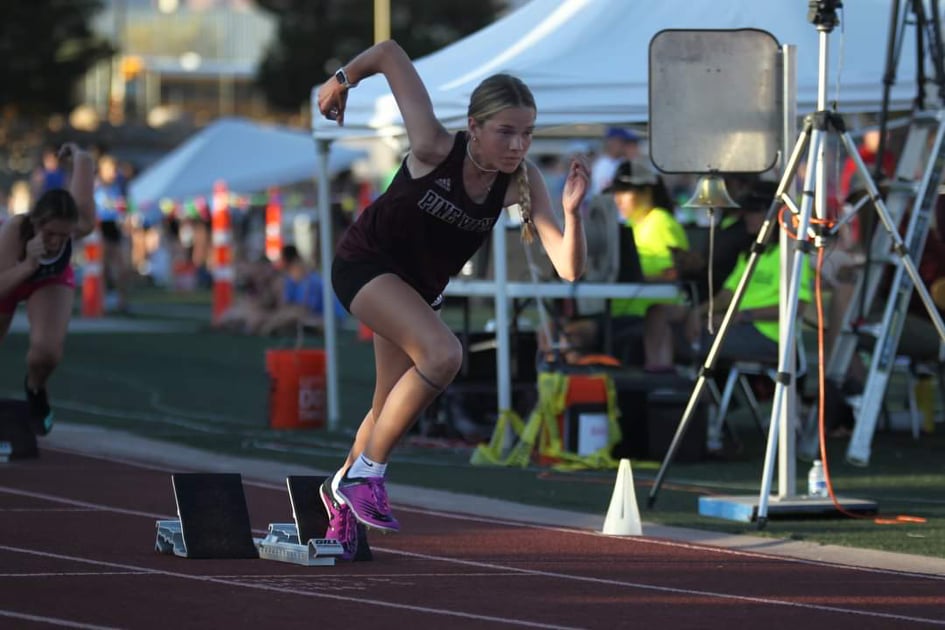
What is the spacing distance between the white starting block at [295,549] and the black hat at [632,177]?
5.79 metres

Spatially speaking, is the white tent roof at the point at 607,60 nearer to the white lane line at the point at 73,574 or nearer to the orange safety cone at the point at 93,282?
the white lane line at the point at 73,574

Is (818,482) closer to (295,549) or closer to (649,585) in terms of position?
(649,585)

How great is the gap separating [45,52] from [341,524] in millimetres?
56448

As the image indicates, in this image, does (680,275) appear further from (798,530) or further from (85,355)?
(85,355)

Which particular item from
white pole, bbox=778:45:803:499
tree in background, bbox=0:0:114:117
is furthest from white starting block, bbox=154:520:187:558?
tree in background, bbox=0:0:114:117

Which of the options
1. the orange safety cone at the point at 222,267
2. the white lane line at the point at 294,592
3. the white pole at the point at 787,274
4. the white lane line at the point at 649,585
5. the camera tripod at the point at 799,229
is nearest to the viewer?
the white lane line at the point at 294,592

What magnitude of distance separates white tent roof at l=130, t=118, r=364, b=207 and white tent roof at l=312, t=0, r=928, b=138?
1968 centimetres

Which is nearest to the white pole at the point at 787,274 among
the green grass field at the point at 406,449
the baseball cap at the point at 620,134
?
the green grass field at the point at 406,449

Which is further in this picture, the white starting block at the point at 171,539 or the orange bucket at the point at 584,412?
the orange bucket at the point at 584,412

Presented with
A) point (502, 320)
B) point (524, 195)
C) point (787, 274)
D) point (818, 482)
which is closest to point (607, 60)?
point (502, 320)

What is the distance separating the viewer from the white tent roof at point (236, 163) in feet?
103

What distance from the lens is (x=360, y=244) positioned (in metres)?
6.82

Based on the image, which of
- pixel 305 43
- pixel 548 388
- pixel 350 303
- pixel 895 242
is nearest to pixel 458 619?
pixel 350 303

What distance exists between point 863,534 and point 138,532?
326 centimetres
